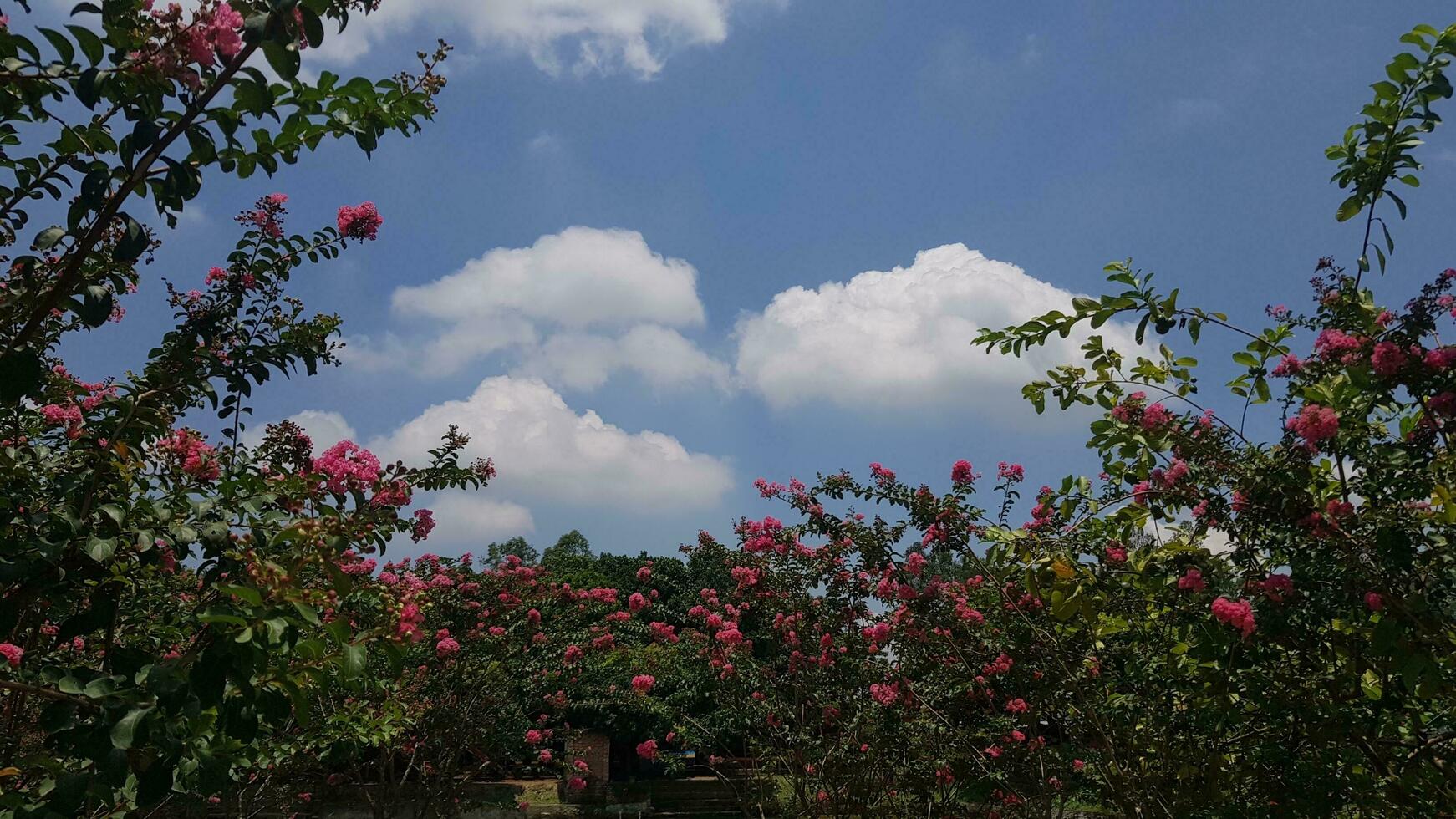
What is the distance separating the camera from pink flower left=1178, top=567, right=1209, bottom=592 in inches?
116

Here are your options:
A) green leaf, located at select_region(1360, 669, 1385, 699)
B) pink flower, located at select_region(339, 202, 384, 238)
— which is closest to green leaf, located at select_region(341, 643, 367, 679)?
pink flower, located at select_region(339, 202, 384, 238)

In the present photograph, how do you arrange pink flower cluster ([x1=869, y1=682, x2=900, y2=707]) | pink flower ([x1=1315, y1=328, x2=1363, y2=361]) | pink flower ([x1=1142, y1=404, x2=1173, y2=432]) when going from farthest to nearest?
pink flower cluster ([x1=869, y1=682, x2=900, y2=707]) → pink flower ([x1=1142, y1=404, x2=1173, y2=432]) → pink flower ([x1=1315, y1=328, x2=1363, y2=361])

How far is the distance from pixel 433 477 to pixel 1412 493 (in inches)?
149

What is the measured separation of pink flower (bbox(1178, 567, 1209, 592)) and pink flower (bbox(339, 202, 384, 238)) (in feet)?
11.5

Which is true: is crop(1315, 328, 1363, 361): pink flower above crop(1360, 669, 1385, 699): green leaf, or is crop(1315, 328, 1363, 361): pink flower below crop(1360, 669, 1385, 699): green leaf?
above

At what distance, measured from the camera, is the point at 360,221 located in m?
3.70

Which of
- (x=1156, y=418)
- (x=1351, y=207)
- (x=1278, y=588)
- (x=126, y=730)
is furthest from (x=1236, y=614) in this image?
(x=126, y=730)

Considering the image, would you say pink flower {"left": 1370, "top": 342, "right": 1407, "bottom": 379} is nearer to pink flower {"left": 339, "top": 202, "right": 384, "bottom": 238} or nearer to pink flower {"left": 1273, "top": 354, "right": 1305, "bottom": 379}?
pink flower {"left": 1273, "top": 354, "right": 1305, "bottom": 379}

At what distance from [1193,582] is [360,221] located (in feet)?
11.8

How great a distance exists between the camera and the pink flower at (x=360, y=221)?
3.68 metres

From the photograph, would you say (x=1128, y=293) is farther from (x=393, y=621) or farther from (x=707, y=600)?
(x=707, y=600)

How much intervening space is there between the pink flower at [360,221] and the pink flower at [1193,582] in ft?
11.5

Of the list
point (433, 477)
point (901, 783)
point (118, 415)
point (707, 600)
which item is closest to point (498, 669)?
point (707, 600)

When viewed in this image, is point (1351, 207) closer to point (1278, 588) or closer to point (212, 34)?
point (1278, 588)
